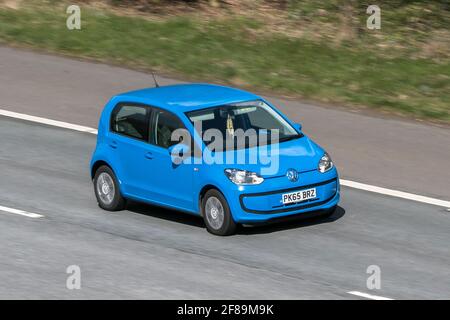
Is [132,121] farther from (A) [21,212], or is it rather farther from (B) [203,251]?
(B) [203,251]

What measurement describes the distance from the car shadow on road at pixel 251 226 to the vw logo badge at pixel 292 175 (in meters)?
0.51

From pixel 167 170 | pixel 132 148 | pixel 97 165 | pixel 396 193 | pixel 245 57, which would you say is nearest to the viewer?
pixel 167 170

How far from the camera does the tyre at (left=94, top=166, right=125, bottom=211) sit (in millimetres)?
16141

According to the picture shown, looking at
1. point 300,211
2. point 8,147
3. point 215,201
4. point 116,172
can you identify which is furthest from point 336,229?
point 8,147

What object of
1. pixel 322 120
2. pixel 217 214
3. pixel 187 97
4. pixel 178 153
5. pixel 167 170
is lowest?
pixel 322 120

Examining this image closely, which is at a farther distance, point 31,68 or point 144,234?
point 31,68

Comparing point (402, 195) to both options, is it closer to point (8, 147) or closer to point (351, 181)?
point (351, 181)

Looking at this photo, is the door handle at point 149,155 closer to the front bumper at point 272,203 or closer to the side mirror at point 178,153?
the side mirror at point 178,153

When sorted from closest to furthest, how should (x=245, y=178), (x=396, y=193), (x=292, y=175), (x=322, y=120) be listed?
1. (x=245, y=178)
2. (x=292, y=175)
3. (x=396, y=193)
4. (x=322, y=120)

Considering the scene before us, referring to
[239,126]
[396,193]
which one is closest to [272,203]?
[239,126]

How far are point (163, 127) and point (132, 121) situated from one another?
2.12ft

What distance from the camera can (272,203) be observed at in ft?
48.1

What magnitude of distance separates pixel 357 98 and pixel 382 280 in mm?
8386

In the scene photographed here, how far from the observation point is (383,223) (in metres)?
15.6
